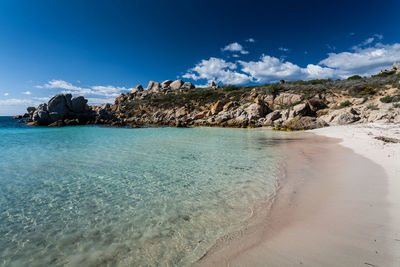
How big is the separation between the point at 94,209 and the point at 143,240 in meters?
1.85

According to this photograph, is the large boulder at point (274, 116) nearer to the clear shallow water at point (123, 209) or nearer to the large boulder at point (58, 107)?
the clear shallow water at point (123, 209)

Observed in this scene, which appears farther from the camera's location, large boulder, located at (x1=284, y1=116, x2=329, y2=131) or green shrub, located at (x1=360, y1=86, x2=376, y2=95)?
green shrub, located at (x1=360, y1=86, x2=376, y2=95)

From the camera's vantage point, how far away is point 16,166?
7801mm

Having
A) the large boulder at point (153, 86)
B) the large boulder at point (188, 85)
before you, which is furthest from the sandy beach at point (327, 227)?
the large boulder at point (153, 86)

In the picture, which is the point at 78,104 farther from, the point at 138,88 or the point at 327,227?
the point at 327,227

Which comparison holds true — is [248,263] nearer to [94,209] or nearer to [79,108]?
[94,209]

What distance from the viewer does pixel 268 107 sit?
115ft

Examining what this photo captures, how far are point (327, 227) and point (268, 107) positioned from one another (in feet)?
113

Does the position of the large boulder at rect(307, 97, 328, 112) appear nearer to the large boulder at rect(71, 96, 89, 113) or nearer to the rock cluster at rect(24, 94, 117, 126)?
the rock cluster at rect(24, 94, 117, 126)

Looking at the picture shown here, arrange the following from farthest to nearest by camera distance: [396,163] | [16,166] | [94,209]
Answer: [16,166], [396,163], [94,209]

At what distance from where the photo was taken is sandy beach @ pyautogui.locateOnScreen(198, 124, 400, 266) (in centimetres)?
254

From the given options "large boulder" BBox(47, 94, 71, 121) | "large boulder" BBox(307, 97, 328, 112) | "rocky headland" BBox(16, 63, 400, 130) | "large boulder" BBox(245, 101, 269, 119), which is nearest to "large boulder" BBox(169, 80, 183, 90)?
"rocky headland" BBox(16, 63, 400, 130)

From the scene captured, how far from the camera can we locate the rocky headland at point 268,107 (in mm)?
24094

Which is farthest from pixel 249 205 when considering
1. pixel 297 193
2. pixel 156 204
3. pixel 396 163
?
pixel 396 163
